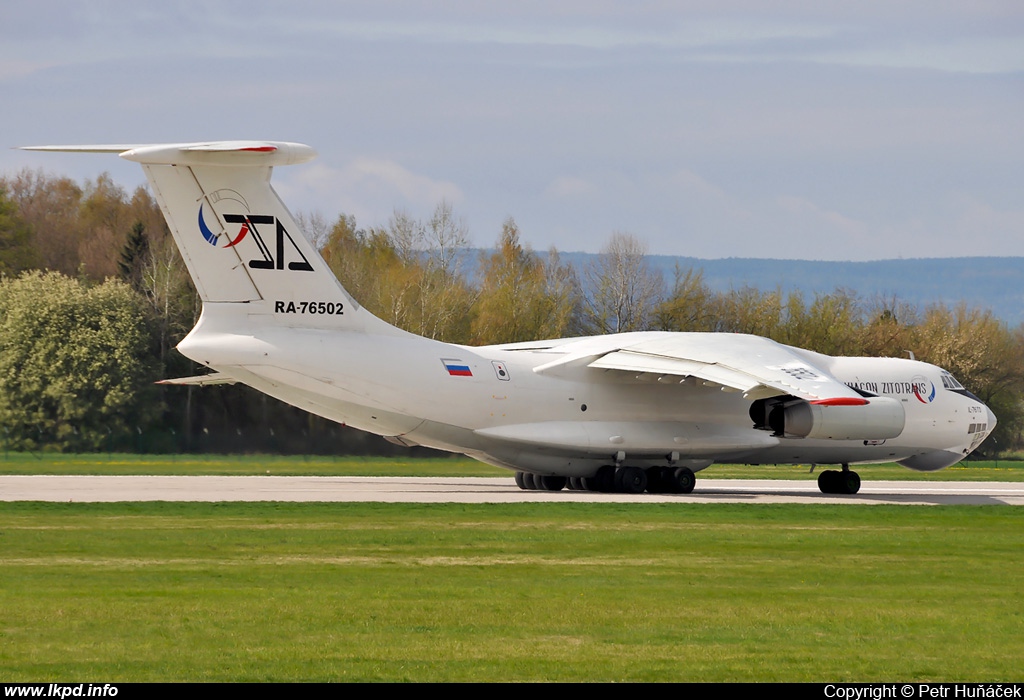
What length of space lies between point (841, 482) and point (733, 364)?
5638mm

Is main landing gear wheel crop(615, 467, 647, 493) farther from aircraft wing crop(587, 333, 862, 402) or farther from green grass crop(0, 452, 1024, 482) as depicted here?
green grass crop(0, 452, 1024, 482)

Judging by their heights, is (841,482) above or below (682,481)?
below

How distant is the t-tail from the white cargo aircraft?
0.02 metres

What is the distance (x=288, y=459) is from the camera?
104 feet

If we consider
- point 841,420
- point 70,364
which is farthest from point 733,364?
point 70,364

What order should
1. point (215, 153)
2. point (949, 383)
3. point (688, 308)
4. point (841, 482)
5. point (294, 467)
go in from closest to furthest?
point (215, 153) → point (841, 482) → point (949, 383) → point (294, 467) → point (688, 308)

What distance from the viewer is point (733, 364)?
2156cm

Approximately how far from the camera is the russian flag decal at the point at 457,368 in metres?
21.9

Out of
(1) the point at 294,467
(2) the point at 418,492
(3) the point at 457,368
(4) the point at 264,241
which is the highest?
(4) the point at 264,241

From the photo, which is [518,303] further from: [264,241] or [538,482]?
[264,241]

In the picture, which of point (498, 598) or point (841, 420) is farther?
point (841, 420)

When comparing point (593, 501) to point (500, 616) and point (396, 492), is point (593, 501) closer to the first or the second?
point (396, 492)

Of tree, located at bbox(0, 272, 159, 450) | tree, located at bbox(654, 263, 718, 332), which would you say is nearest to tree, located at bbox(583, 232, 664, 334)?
tree, located at bbox(654, 263, 718, 332)
